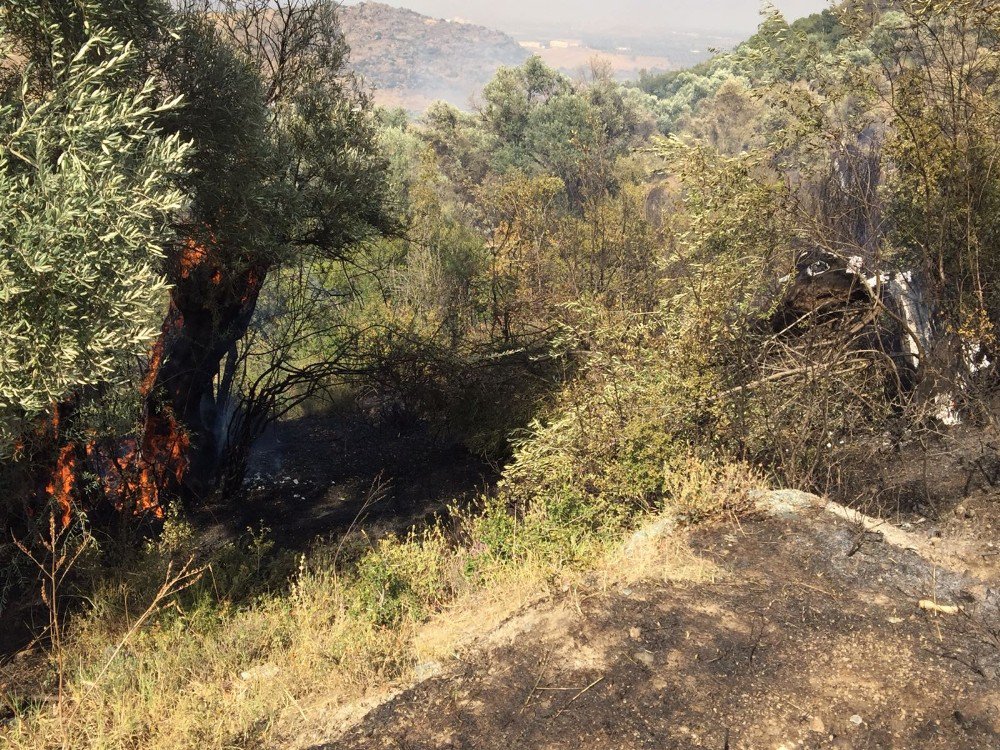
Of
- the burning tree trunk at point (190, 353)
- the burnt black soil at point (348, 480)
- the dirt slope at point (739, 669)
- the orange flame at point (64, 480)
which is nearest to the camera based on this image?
the dirt slope at point (739, 669)

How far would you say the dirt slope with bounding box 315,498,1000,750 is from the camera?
3.75m

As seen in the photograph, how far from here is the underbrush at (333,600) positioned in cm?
414

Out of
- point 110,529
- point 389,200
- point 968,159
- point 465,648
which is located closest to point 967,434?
point 968,159

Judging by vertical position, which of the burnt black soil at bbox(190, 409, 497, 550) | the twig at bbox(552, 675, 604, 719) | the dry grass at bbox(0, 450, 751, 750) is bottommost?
the burnt black soil at bbox(190, 409, 497, 550)

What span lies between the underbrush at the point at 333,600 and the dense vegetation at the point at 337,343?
0.11 feet

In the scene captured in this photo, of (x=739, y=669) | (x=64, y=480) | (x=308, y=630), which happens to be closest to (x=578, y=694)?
(x=739, y=669)

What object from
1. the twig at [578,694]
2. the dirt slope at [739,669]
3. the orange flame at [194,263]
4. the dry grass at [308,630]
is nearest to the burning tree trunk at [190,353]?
the orange flame at [194,263]

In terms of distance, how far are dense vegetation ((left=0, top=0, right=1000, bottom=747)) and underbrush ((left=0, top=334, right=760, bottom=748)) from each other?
0.11ft

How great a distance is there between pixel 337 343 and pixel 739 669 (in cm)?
907

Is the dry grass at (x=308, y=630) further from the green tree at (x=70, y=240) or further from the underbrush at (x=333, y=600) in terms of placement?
the green tree at (x=70, y=240)

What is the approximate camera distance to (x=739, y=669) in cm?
420

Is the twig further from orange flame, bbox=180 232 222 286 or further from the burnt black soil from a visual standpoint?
orange flame, bbox=180 232 222 286

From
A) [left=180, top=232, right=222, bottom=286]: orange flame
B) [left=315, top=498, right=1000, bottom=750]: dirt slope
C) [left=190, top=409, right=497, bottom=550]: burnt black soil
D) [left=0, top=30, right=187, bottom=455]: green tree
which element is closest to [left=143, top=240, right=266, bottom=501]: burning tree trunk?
[left=180, top=232, right=222, bottom=286]: orange flame

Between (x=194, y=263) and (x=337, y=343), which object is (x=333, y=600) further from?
(x=337, y=343)
